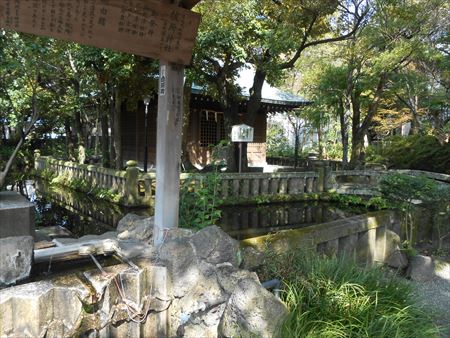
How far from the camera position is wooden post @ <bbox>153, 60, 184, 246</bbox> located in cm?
354

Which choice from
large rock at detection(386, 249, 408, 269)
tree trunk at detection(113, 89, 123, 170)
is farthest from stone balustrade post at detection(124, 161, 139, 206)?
large rock at detection(386, 249, 408, 269)

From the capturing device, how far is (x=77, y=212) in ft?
34.1

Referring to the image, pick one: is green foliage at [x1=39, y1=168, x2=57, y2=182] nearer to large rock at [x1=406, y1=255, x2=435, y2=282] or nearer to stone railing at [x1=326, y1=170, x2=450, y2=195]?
stone railing at [x1=326, y1=170, x2=450, y2=195]

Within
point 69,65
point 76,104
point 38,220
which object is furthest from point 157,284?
point 69,65

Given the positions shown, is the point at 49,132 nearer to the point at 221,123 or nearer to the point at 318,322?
the point at 221,123

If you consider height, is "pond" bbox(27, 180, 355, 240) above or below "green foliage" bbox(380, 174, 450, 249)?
below

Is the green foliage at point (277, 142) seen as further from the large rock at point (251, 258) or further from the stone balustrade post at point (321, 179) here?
the large rock at point (251, 258)

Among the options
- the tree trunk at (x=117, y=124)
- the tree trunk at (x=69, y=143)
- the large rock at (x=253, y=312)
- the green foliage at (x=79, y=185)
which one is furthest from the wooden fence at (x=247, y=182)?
the large rock at (x=253, y=312)

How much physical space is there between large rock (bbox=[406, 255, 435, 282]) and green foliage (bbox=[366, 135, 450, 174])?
13.3 metres

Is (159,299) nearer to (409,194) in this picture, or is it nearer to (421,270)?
(421,270)

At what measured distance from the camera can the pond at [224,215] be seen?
354 inches

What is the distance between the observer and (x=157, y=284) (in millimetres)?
3074

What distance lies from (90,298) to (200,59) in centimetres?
1020

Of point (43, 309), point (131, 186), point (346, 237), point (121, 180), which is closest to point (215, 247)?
point (43, 309)
